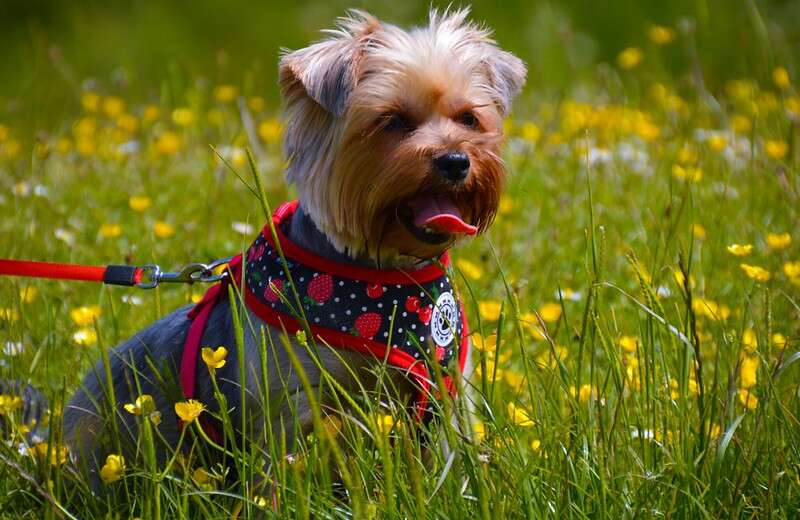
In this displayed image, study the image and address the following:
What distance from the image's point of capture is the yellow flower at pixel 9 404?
9.43 ft

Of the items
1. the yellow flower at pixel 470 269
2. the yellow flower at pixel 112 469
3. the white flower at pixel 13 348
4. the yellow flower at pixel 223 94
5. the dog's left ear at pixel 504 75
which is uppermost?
the dog's left ear at pixel 504 75

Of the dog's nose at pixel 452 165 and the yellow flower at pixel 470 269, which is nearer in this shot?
the dog's nose at pixel 452 165

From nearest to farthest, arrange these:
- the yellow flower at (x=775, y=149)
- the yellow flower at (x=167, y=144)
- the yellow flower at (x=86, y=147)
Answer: the yellow flower at (x=775, y=149) → the yellow flower at (x=167, y=144) → the yellow flower at (x=86, y=147)

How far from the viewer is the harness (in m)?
2.87

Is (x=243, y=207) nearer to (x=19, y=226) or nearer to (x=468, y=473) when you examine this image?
(x=19, y=226)

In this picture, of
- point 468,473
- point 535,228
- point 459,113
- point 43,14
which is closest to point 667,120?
point 535,228

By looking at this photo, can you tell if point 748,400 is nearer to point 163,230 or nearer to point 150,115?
point 163,230

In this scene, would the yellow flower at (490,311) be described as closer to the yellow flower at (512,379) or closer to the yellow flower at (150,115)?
the yellow flower at (512,379)

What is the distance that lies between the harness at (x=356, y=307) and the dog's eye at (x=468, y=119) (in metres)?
0.47

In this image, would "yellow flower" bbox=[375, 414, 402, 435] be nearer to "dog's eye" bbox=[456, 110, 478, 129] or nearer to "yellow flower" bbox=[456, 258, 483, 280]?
"dog's eye" bbox=[456, 110, 478, 129]

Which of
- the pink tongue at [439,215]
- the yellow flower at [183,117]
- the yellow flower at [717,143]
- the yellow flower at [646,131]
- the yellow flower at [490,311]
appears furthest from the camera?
the yellow flower at [646,131]

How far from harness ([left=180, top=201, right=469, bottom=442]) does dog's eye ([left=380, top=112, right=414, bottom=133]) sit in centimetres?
41

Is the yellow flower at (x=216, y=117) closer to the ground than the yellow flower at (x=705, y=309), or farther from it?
closer to the ground

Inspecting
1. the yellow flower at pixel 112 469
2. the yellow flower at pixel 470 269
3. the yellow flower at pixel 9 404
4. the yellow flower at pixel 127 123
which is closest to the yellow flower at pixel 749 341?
the yellow flower at pixel 470 269
